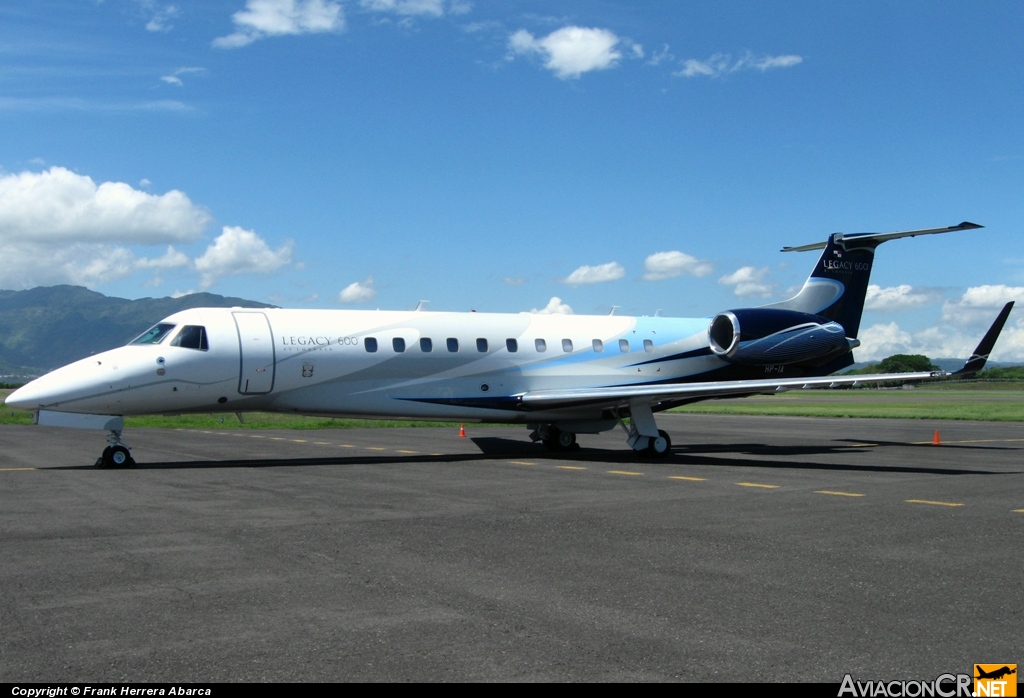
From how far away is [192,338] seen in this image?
1797 cm

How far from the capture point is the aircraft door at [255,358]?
720 inches

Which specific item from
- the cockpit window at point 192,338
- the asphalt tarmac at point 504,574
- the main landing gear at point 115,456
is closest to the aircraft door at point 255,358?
the cockpit window at point 192,338

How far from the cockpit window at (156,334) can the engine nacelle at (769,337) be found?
13413 millimetres

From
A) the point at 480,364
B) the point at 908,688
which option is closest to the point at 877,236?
the point at 480,364

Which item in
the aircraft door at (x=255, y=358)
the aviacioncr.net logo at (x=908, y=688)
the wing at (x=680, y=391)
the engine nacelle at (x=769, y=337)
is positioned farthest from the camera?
the engine nacelle at (x=769, y=337)

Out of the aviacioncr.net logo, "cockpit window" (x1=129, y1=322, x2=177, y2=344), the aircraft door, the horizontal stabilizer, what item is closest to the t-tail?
the horizontal stabilizer

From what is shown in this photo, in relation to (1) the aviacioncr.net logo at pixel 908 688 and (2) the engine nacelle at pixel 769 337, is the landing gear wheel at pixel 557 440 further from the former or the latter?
(1) the aviacioncr.net logo at pixel 908 688

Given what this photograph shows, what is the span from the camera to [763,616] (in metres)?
6.55

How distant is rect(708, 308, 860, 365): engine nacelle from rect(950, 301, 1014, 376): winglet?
493 cm

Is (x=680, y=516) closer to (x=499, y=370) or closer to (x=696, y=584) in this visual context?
(x=696, y=584)

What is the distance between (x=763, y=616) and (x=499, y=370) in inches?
576

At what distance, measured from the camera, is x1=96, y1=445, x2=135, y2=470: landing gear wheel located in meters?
17.0

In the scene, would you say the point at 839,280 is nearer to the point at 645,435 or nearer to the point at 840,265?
the point at 840,265

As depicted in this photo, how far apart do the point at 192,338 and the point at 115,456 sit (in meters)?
2.72
